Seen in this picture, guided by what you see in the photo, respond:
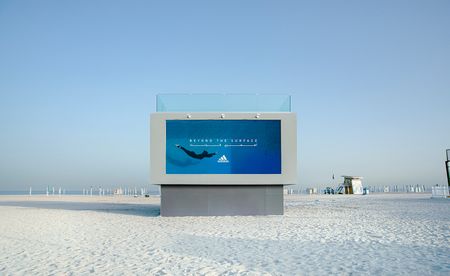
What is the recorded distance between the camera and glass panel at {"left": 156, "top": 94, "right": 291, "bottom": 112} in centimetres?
1838

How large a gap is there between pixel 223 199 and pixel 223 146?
2.27 metres

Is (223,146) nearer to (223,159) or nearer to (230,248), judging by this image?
(223,159)

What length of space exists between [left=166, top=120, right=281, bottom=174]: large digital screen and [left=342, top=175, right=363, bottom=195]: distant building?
97.5 ft

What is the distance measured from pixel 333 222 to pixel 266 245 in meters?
5.83

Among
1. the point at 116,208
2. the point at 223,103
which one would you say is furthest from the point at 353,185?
the point at 223,103

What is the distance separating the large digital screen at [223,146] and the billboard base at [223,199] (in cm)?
75

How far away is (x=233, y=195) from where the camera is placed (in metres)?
18.3

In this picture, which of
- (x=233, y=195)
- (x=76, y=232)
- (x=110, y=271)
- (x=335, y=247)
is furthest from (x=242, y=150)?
(x=110, y=271)

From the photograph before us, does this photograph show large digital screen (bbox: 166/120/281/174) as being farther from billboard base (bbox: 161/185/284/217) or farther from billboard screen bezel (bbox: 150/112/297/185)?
billboard base (bbox: 161/185/284/217)

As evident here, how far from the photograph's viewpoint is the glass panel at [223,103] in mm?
18375

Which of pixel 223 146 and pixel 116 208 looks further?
pixel 116 208

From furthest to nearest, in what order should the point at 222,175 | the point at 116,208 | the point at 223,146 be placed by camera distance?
the point at 116,208 < the point at 223,146 < the point at 222,175

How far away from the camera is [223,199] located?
59.9 feet

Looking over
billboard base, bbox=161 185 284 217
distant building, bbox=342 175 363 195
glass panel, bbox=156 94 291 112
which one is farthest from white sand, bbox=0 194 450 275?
distant building, bbox=342 175 363 195
